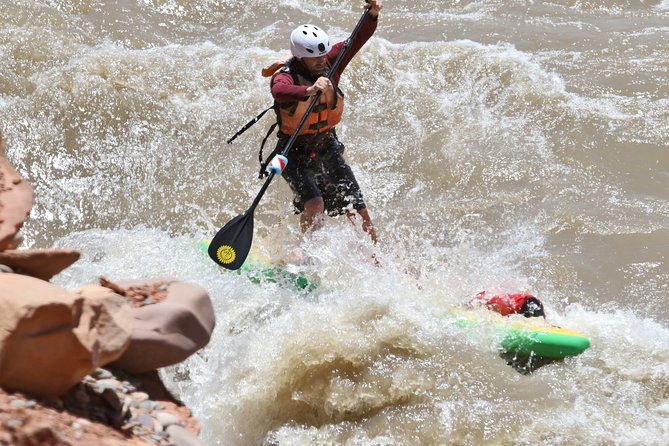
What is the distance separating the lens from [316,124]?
18.2 feet

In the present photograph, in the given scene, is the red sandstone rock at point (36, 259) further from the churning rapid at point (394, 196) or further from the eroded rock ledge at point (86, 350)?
the churning rapid at point (394, 196)

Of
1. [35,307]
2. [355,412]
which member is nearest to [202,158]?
[355,412]

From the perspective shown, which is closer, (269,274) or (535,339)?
(535,339)

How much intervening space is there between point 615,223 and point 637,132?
1.37 meters

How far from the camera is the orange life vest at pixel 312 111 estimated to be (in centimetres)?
547

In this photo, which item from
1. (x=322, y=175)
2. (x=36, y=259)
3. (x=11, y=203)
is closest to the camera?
(x=36, y=259)

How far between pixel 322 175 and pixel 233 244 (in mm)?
887

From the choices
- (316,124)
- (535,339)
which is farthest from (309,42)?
(535,339)

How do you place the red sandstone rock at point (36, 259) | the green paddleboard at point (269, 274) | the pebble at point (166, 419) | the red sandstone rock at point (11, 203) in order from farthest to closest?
1. the green paddleboard at point (269, 274)
2. the red sandstone rock at point (11, 203)
3. the red sandstone rock at point (36, 259)
4. the pebble at point (166, 419)

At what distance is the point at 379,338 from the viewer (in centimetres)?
461

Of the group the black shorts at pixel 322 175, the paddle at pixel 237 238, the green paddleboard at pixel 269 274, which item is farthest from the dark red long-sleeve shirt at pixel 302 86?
the green paddleboard at pixel 269 274

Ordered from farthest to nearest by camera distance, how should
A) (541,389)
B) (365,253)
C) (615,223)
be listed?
(615,223)
(365,253)
(541,389)

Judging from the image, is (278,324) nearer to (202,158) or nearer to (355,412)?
(355,412)

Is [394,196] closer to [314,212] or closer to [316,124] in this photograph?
[314,212]
